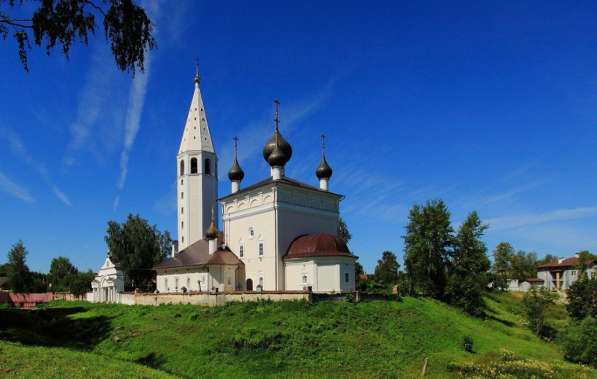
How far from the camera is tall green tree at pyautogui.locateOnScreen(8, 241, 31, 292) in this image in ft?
173

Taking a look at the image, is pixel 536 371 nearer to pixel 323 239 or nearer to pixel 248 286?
pixel 323 239

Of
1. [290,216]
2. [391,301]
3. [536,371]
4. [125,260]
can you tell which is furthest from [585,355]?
[125,260]

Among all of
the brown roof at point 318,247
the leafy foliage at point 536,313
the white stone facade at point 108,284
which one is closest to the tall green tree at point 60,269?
the white stone facade at point 108,284

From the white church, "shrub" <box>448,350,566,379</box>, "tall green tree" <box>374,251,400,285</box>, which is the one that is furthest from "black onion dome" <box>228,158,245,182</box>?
"tall green tree" <box>374,251,400,285</box>

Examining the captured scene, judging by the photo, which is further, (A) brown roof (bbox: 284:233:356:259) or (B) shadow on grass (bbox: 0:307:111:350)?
(A) brown roof (bbox: 284:233:356:259)

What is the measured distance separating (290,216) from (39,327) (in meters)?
15.5

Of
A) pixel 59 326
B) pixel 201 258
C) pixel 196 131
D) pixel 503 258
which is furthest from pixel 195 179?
pixel 503 258

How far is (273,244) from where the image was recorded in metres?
29.2

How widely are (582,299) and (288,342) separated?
25314 mm

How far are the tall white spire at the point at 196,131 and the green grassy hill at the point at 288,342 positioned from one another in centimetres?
1607

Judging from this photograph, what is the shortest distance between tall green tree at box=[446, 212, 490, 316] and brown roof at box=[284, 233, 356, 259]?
11.1m

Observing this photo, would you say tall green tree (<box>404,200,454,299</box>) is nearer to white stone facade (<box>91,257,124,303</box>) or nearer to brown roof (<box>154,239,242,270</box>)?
brown roof (<box>154,239,242,270</box>)

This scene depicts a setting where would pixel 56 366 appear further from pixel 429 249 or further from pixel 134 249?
pixel 134 249

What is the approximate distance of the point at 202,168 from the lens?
134ft
